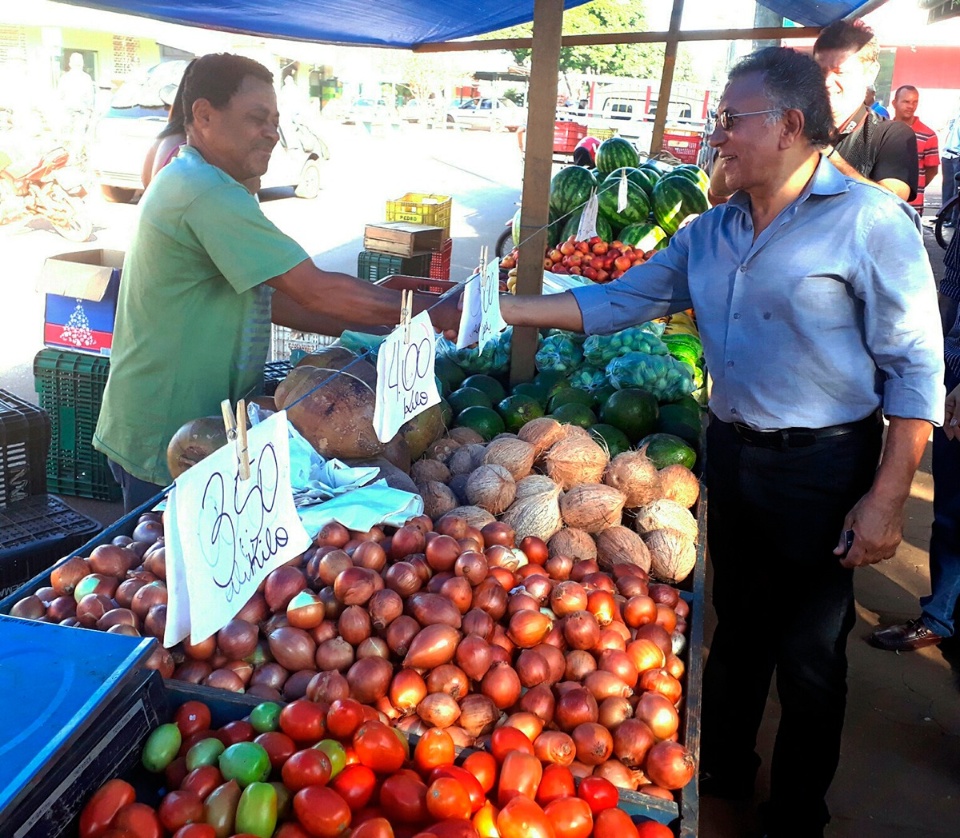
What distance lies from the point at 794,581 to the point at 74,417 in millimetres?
4120

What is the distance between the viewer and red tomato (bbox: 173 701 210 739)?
1682 mm

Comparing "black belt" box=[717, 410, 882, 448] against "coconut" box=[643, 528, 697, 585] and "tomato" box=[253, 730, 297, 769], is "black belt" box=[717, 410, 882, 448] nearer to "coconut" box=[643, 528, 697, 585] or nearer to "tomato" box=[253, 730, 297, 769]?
"coconut" box=[643, 528, 697, 585]

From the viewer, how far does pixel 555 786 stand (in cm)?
160

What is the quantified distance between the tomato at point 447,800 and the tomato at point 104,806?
20.0 inches

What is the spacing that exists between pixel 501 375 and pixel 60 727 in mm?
2839

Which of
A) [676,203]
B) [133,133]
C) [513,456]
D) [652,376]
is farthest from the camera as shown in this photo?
[133,133]

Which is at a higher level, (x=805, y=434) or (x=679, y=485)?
(x=805, y=434)

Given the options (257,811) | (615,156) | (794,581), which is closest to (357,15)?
(615,156)

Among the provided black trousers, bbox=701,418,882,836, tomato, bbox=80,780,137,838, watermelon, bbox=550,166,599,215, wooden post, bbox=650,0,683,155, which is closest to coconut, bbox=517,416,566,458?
black trousers, bbox=701,418,882,836

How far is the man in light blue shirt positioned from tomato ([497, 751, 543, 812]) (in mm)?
1221

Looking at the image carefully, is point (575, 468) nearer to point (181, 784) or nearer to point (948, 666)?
point (181, 784)

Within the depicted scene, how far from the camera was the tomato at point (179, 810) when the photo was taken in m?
1.44

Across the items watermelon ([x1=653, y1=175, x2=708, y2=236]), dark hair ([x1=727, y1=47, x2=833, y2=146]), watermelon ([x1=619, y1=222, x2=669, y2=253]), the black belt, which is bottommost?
watermelon ([x1=619, y1=222, x2=669, y2=253])

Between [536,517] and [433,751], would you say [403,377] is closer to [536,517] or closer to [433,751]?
[536,517]
